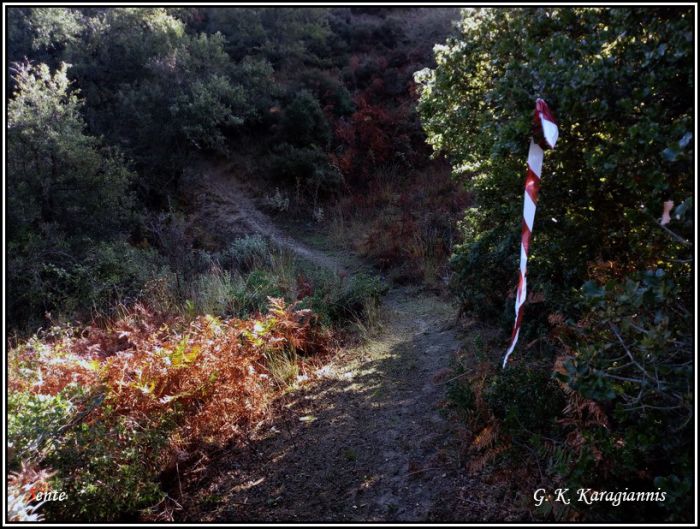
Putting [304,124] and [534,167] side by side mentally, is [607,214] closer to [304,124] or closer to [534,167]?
[534,167]

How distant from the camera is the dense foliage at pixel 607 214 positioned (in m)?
2.41

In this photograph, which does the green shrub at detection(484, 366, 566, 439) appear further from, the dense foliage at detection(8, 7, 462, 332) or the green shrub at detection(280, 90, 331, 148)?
the green shrub at detection(280, 90, 331, 148)

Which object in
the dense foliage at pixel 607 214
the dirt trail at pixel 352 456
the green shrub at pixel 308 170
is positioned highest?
the green shrub at pixel 308 170

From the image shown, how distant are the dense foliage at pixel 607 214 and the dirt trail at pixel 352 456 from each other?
0.71 m

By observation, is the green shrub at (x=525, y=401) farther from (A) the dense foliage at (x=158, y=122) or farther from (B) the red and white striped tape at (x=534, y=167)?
(A) the dense foliage at (x=158, y=122)

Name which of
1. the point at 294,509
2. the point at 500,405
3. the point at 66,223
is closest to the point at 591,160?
the point at 500,405

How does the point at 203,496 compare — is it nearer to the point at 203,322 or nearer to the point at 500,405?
the point at 203,322

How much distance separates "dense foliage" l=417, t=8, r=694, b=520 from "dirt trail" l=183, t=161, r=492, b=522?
71cm

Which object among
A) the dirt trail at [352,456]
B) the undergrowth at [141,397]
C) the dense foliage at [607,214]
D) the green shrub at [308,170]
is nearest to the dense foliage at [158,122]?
the green shrub at [308,170]

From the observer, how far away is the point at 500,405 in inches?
136

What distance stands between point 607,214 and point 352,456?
99.8 inches

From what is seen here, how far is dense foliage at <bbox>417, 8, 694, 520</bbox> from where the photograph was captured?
7.91 ft

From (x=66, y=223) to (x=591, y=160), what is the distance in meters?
9.28

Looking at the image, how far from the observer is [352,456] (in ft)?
12.4
